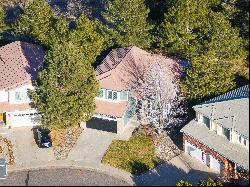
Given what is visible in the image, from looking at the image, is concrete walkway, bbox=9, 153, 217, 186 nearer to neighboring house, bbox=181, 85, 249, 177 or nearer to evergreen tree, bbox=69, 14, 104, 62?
neighboring house, bbox=181, 85, 249, 177

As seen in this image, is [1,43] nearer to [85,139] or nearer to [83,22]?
[83,22]

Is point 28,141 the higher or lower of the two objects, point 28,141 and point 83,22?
the lower

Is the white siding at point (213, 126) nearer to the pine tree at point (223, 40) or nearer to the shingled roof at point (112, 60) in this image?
the pine tree at point (223, 40)

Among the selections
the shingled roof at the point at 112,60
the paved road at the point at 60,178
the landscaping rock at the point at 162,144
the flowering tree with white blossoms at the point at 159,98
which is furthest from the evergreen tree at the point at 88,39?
the paved road at the point at 60,178

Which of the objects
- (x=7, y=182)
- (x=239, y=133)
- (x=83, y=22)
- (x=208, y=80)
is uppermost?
(x=83, y=22)

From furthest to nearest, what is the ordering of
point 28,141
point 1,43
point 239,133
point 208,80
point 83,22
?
1. point 1,43
2. point 83,22
3. point 28,141
4. point 208,80
5. point 239,133

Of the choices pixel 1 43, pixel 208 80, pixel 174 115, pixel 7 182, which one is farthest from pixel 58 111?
pixel 1 43

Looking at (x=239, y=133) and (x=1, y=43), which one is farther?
(x=1, y=43)
